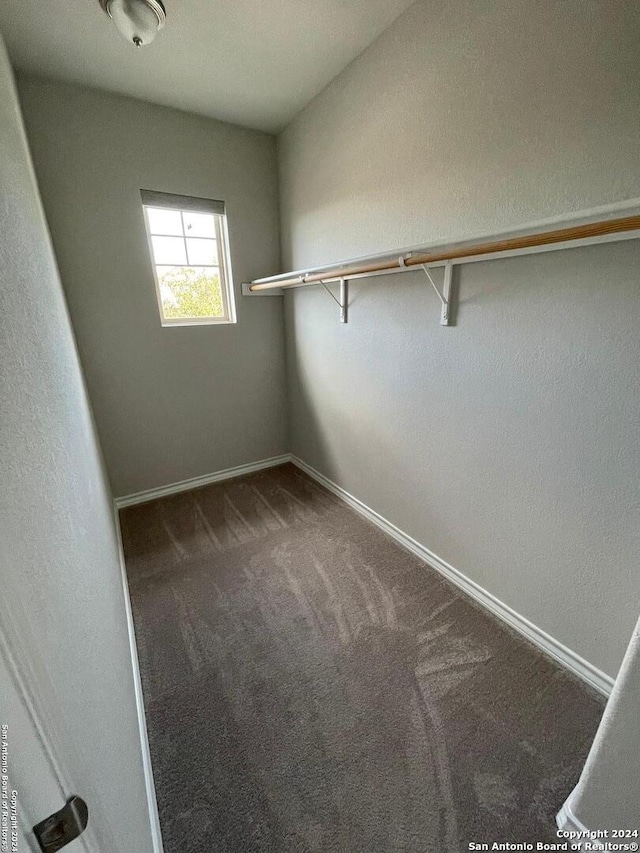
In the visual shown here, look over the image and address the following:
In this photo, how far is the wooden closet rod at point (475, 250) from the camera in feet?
3.15

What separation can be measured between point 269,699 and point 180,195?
2791mm

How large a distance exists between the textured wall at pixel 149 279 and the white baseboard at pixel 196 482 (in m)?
0.06

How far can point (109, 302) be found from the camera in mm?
2199

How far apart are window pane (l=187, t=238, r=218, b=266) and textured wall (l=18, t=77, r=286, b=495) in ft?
0.51

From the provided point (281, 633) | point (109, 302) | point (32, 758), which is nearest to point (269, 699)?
point (281, 633)

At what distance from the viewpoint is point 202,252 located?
250 centimetres

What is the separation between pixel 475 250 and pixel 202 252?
198 cm

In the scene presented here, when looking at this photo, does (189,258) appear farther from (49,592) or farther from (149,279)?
(49,592)

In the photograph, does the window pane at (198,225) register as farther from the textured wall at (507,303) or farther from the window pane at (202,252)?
the textured wall at (507,303)

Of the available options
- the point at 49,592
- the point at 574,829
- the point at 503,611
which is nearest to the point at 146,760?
the point at 49,592

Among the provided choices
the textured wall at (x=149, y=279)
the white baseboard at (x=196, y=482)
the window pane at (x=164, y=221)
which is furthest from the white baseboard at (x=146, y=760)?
the window pane at (x=164, y=221)

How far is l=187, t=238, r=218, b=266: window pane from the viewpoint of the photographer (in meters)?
2.46

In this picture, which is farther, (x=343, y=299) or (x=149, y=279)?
(x=149, y=279)

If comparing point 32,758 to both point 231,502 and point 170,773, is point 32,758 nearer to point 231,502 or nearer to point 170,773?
point 170,773
